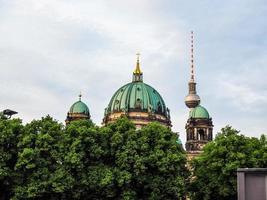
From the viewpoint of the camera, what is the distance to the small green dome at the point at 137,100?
101 meters

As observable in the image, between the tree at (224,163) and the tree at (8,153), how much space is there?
1701 centimetres

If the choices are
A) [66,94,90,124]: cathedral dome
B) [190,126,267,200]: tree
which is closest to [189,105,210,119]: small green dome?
[66,94,90,124]: cathedral dome

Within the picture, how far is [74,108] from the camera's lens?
10362 centimetres

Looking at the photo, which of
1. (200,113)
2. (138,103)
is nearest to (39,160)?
(138,103)

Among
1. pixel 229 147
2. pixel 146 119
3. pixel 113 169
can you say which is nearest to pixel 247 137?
pixel 229 147

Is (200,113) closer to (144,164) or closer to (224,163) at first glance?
(224,163)

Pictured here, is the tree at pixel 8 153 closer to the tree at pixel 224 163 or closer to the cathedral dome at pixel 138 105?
the tree at pixel 224 163

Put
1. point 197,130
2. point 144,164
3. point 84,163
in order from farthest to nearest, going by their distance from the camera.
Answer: point 197,130, point 144,164, point 84,163

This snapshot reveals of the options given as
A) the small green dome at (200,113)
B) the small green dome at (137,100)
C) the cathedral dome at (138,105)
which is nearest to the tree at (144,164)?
the cathedral dome at (138,105)

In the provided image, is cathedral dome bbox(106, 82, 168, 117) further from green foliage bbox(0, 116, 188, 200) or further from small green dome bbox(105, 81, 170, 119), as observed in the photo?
green foliage bbox(0, 116, 188, 200)

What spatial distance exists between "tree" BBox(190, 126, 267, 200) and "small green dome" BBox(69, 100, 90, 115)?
191 ft

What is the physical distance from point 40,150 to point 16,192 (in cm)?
414

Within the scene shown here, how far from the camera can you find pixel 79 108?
103500 millimetres

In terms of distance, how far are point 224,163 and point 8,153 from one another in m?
19.8
